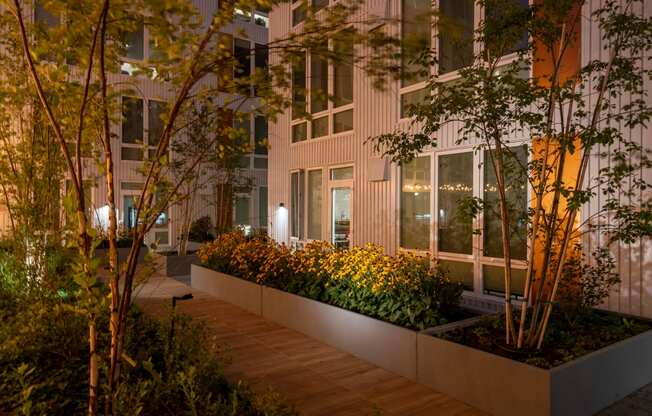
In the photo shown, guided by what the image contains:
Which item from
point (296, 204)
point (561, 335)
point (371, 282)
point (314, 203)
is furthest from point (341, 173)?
point (561, 335)

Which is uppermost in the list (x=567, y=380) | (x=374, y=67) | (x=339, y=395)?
(x=374, y=67)

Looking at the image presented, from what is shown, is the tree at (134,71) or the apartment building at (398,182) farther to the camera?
the apartment building at (398,182)

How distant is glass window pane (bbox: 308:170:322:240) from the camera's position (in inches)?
395

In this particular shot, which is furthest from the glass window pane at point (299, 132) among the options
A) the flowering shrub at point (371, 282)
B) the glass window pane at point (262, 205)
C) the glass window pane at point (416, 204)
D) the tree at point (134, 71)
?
the tree at point (134, 71)

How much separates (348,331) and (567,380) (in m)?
2.15

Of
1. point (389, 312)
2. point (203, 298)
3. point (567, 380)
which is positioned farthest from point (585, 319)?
point (203, 298)

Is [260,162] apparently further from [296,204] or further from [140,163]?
[296,204]

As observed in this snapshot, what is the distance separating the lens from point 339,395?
12.2ft

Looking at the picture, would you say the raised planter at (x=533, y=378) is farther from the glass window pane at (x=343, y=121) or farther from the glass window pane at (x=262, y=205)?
the glass window pane at (x=262, y=205)

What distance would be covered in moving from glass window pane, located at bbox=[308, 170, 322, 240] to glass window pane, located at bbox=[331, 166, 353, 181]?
1.79 feet

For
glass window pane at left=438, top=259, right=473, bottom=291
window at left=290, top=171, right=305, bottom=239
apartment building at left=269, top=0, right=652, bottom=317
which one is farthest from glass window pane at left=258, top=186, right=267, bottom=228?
glass window pane at left=438, top=259, right=473, bottom=291

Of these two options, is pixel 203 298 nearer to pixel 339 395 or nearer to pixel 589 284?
pixel 339 395

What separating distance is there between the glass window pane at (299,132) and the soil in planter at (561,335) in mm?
6883

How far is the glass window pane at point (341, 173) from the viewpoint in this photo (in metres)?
9.09
